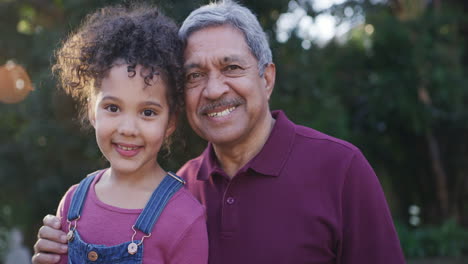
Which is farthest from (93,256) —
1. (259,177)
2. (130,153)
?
(259,177)

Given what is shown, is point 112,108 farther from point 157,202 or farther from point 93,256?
point 93,256

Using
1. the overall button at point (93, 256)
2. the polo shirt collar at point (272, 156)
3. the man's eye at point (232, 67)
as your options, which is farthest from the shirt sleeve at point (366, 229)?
the overall button at point (93, 256)

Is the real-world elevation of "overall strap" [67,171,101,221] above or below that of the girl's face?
below

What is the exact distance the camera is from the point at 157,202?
6.33 ft

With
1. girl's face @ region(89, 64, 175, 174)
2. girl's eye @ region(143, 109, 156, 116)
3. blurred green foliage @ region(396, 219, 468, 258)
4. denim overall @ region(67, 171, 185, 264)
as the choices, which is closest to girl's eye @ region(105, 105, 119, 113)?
girl's face @ region(89, 64, 175, 174)

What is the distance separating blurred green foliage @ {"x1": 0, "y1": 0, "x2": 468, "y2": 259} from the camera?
5000mm

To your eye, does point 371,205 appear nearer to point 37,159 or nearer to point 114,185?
point 114,185

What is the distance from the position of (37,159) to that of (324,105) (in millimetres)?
3238

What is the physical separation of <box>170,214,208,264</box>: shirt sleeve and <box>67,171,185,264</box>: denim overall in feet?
0.43

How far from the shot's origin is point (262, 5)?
472 centimetres

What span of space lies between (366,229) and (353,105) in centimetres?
556

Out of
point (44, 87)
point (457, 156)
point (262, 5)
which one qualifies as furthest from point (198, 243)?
point (457, 156)

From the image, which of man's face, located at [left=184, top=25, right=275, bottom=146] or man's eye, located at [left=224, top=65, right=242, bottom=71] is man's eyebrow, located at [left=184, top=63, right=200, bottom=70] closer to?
man's face, located at [left=184, top=25, right=275, bottom=146]

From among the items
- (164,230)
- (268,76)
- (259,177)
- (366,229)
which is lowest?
(366,229)
